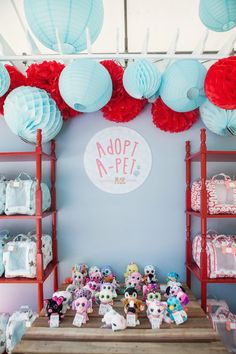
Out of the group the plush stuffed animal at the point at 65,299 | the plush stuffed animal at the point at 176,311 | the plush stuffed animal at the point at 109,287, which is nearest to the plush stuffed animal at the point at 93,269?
the plush stuffed animal at the point at 109,287

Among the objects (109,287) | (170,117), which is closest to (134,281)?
(109,287)

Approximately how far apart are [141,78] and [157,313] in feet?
4.85

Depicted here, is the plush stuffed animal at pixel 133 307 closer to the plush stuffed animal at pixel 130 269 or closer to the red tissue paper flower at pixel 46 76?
the plush stuffed animal at pixel 130 269

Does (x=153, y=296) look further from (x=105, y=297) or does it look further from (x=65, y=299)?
(x=65, y=299)

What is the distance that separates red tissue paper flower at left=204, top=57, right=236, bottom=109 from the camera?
70.0 inches

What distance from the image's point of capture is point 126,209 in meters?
2.69

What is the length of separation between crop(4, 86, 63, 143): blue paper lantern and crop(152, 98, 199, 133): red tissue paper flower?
0.82 m

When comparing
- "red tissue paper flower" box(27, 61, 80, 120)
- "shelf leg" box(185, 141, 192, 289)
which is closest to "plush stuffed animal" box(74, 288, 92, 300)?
"shelf leg" box(185, 141, 192, 289)

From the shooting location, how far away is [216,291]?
8.75 ft

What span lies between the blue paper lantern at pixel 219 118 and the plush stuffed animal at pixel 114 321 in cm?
148

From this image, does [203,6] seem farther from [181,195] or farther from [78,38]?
[181,195]

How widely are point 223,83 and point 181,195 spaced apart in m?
1.15

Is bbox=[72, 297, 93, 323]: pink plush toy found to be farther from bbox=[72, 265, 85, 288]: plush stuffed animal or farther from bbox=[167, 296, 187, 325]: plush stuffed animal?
bbox=[167, 296, 187, 325]: plush stuffed animal

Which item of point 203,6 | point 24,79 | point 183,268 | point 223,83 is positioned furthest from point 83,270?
point 203,6
